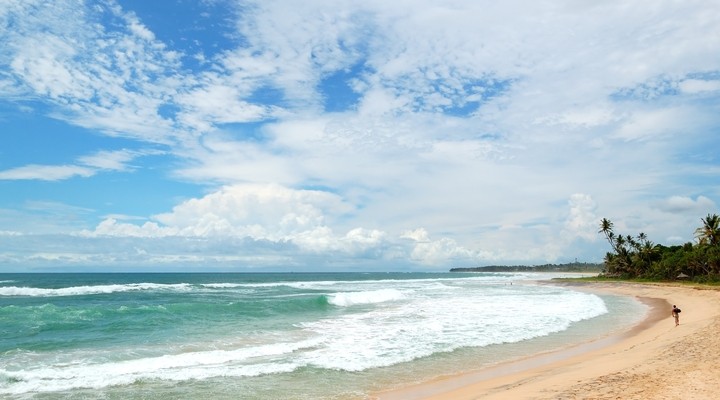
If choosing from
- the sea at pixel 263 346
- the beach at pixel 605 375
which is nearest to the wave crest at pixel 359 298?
the sea at pixel 263 346

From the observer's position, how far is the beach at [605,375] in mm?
9398

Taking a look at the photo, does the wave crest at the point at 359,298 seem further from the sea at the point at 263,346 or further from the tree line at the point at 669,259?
the tree line at the point at 669,259

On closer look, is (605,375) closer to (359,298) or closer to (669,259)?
(359,298)

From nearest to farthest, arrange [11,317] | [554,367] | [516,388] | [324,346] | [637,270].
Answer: [516,388] < [554,367] < [324,346] < [11,317] < [637,270]

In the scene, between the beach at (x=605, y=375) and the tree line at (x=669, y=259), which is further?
the tree line at (x=669, y=259)

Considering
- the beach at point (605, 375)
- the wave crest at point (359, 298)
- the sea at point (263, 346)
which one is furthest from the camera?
the wave crest at point (359, 298)

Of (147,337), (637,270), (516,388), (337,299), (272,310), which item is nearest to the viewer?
(516,388)

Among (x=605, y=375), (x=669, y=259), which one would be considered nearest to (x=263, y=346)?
(x=605, y=375)

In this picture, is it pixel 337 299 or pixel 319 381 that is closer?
→ pixel 319 381

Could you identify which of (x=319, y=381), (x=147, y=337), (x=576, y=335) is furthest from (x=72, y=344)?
(x=576, y=335)

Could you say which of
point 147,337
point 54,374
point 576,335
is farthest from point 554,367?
point 147,337

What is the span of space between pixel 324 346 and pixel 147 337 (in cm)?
794

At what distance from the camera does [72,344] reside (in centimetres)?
1803

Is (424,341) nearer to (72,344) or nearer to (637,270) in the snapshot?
(72,344)
